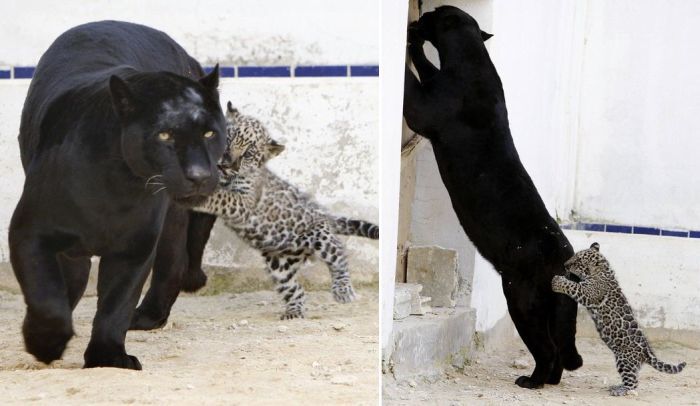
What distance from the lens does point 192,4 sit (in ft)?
20.1

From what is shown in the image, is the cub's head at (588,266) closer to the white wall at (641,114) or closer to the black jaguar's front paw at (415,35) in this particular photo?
the black jaguar's front paw at (415,35)

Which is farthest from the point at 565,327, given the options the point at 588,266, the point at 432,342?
the point at 432,342

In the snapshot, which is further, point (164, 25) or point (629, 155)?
point (629, 155)

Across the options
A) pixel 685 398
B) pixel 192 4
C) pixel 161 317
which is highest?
pixel 192 4

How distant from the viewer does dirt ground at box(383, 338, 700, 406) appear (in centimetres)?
654

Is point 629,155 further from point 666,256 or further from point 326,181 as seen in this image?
point 326,181

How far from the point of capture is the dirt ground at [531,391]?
654 cm

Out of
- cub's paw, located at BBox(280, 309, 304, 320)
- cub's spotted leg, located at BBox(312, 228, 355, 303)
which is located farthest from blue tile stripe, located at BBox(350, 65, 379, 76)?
cub's paw, located at BBox(280, 309, 304, 320)

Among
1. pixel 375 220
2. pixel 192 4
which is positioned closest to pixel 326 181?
pixel 375 220

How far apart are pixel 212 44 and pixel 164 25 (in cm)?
25

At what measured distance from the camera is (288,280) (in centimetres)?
626

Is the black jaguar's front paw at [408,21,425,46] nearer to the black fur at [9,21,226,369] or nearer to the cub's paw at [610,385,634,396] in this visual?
the black fur at [9,21,226,369]

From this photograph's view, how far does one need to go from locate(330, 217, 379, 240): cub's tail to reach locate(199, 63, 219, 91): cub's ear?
2.93 ft

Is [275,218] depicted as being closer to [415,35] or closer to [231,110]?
[231,110]
